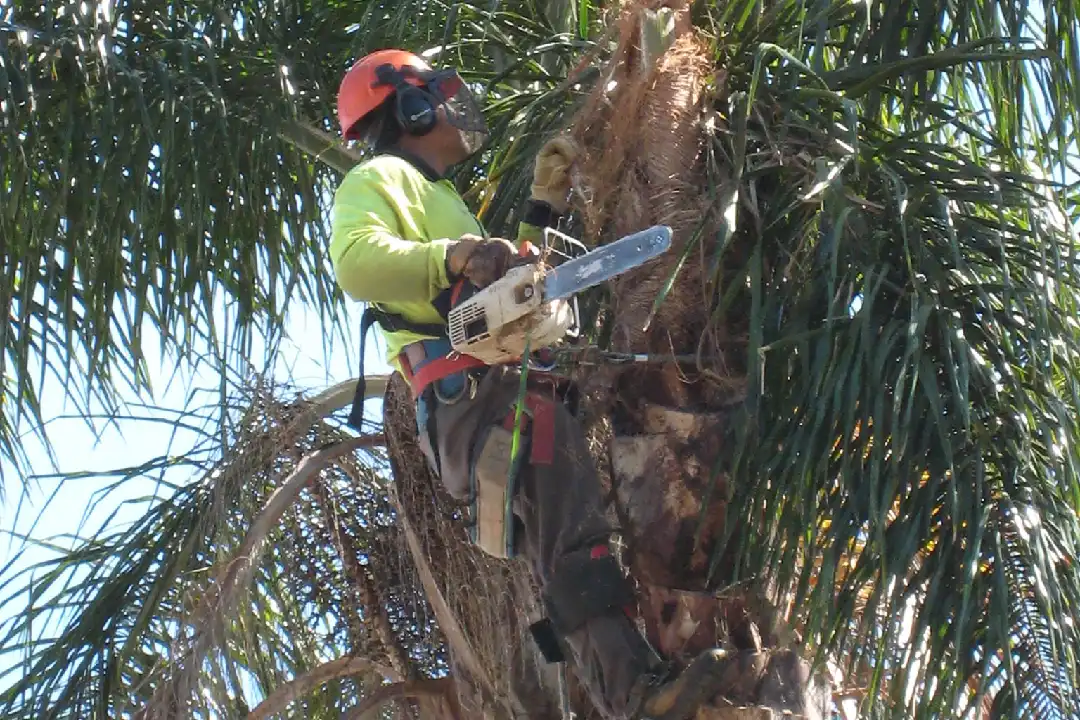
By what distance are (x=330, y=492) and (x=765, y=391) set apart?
4.37 feet

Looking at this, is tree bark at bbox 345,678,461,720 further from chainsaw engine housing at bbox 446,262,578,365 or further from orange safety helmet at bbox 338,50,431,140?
orange safety helmet at bbox 338,50,431,140

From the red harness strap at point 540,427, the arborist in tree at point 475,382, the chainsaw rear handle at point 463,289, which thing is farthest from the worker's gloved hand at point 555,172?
the red harness strap at point 540,427

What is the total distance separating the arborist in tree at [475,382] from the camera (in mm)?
3352

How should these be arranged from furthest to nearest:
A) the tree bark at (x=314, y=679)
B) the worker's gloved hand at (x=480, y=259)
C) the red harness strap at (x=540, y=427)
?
the tree bark at (x=314, y=679) → the red harness strap at (x=540, y=427) → the worker's gloved hand at (x=480, y=259)

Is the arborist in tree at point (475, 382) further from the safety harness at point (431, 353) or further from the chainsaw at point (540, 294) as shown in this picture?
the chainsaw at point (540, 294)

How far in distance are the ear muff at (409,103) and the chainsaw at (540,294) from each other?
759 mm

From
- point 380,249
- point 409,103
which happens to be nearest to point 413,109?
point 409,103

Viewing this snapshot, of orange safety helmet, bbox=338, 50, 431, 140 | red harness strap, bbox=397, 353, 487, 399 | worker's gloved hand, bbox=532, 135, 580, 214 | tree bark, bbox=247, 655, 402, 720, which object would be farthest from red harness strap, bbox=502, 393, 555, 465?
tree bark, bbox=247, 655, 402, 720

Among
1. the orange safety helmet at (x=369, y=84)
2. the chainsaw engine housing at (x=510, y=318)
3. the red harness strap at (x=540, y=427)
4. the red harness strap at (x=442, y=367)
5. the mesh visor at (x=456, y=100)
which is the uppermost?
the orange safety helmet at (x=369, y=84)

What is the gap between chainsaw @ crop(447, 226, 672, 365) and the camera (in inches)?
124

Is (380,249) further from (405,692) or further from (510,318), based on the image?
(405,692)

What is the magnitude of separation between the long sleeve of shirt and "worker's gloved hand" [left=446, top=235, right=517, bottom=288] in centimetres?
3

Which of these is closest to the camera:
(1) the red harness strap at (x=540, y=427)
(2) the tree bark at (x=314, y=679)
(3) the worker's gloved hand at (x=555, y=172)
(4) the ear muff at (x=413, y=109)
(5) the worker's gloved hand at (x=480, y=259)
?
(5) the worker's gloved hand at (x=480, y=259)

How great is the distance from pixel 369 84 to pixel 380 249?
65 cm
